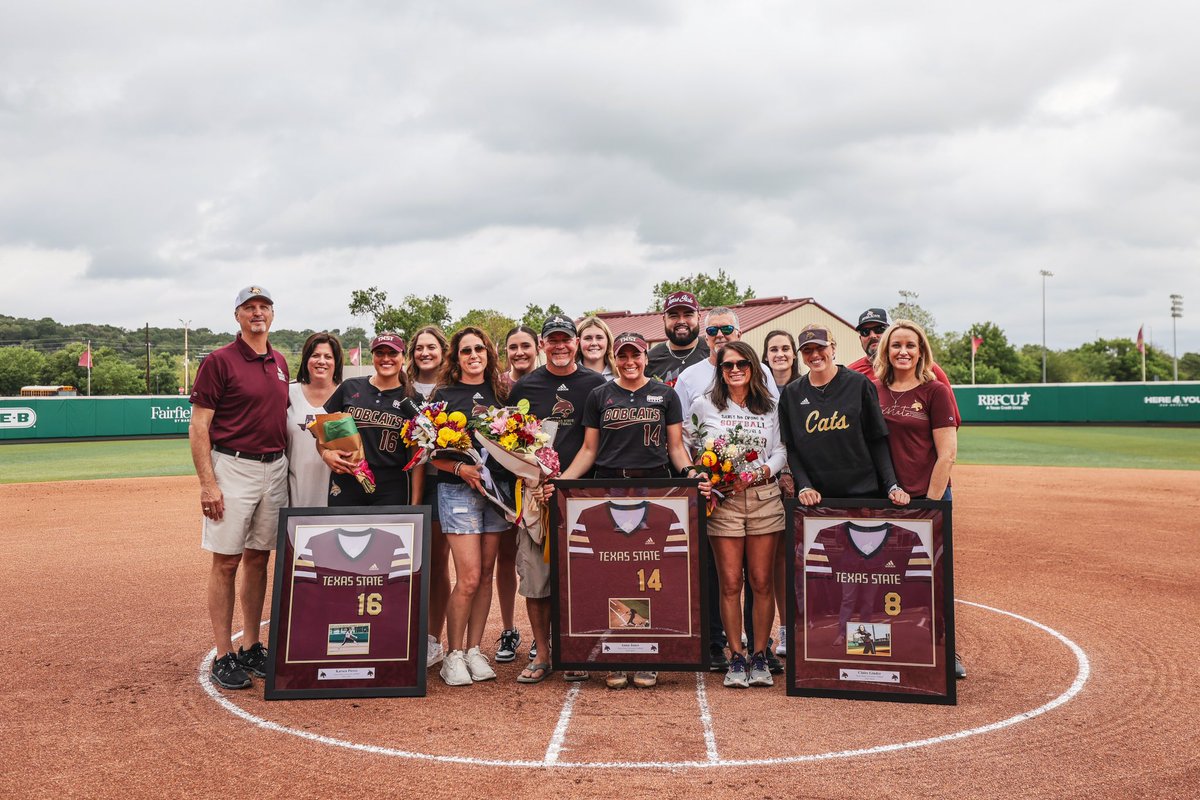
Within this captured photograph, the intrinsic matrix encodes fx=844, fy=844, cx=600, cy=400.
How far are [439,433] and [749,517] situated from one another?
1.98 meters

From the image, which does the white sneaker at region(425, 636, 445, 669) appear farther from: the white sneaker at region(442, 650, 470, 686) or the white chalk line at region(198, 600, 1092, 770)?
the white chalk line at region(198, 600, 1092, 770)

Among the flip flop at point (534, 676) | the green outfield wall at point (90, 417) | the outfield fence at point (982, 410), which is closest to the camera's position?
the flip flop at point (534, 676)

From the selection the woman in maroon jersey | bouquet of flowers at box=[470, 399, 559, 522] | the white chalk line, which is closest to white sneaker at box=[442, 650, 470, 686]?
the white chalk line

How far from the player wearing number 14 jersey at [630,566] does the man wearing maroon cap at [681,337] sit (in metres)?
1.58

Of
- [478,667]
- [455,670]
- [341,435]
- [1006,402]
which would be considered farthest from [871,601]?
[1006,402]

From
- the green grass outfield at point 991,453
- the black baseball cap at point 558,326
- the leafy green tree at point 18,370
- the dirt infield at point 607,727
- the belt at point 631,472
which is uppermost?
the leafy green tree at point 18,370

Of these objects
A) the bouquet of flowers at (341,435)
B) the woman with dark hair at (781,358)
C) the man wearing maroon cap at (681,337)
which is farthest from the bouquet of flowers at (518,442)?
the woman with dark hair at (781,358)

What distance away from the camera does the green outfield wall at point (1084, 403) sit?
33.2 meters

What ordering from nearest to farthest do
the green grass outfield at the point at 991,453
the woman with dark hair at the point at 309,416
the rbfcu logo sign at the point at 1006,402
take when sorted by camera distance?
the woman with dark hair at the point at 309,416, the green grass outfield at the point at 991,453, the rbfcu logo sign at the point at 1006,402

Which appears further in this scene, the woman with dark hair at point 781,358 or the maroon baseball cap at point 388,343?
the woman with dark hair at point 781,358

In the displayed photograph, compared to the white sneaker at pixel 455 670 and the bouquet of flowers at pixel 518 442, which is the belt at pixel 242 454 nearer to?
the bouquet of flowers at pixel 518 442

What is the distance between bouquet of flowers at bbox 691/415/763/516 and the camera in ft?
16.8

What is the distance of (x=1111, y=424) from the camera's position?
34062mm

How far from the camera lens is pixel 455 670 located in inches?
205
